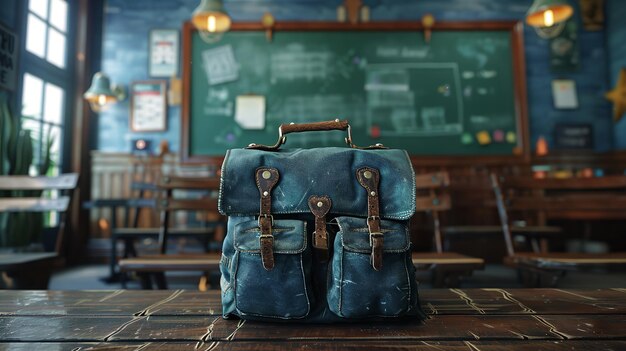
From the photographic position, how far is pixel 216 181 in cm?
246

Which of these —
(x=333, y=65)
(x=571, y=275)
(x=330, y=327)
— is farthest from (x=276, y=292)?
(x=333, y=65)

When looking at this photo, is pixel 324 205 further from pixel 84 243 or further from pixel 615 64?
pixel 615 64

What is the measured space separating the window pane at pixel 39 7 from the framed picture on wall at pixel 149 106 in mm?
1158

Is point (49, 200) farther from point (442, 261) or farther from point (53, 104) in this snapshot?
point (53, 104)

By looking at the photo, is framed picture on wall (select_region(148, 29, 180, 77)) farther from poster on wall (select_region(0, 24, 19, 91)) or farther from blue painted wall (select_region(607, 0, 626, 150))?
blue painted wall (select_region(607, 0, 626, 150))

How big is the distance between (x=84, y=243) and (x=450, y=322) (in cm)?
525

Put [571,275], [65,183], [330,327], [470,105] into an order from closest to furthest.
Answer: [330,327] < [65,183] < [571,275] < [470,105]

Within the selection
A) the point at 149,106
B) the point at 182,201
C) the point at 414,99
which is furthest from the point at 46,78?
the point at 414,99

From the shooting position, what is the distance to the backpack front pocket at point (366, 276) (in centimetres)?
77

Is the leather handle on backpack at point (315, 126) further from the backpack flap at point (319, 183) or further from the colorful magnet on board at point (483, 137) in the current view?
the colorful magnet on board at point (483, 137)

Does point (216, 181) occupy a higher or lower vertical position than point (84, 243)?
higher

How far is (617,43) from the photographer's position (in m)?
5.00

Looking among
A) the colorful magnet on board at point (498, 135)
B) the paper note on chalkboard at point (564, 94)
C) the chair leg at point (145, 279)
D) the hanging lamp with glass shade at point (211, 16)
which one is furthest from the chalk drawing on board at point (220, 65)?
the paper note on chalkboard at point (564, 94)

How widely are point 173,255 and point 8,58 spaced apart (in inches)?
121
